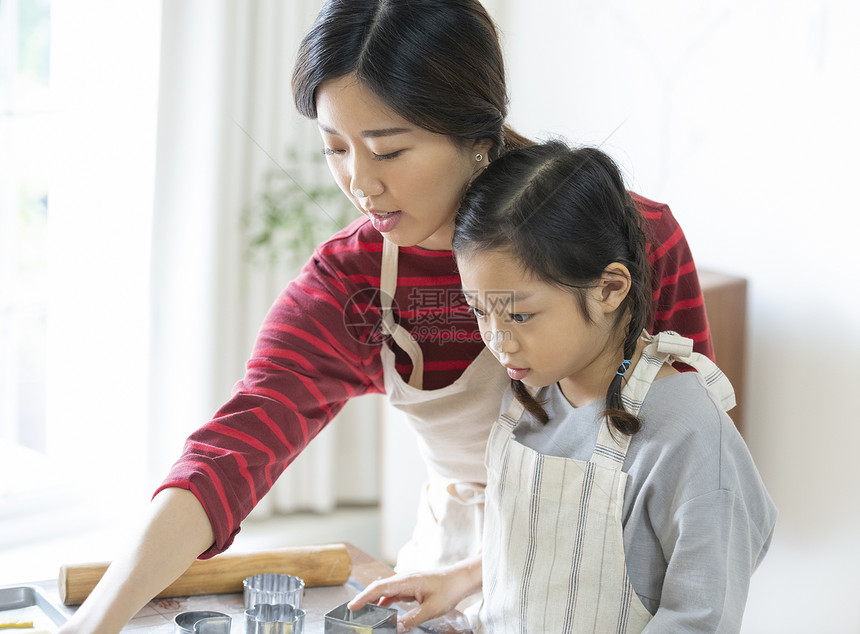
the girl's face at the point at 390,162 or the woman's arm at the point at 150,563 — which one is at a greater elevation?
the girl's face at the point at 390,162

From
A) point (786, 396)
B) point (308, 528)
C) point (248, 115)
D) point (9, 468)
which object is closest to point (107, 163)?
point (248, 115)

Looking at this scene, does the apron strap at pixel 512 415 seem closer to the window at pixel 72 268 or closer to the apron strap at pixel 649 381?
the apron strap at pixel 649 381

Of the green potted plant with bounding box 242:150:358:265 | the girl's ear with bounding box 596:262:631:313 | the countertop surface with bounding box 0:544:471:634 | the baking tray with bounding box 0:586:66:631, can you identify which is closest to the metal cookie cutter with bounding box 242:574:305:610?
the countertop surface with bounding box 0:544:471:634

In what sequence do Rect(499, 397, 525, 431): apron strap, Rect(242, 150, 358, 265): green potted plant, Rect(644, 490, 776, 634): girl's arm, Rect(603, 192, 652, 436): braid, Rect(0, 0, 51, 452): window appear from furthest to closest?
Rect(242, 150, 358, 265): green potted plant → Rect(0, 0, 51, 452): window → Rect(499, 397, 525, 431): apron strap → Rect(603, 192, 652, 436): braid → Rect(644, 490, 776, 634): girl's arm

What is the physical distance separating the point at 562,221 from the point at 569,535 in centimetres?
31

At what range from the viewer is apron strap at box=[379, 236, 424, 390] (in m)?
1.13

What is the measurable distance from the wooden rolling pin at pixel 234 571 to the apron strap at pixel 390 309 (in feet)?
0.84

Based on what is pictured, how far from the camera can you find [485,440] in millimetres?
1199

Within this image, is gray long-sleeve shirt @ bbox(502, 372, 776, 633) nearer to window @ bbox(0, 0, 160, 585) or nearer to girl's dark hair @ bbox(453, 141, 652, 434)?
girl's dark hair @ bbox(453, 141, 652, 434)

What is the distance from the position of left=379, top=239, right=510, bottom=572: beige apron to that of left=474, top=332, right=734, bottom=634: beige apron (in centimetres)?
13

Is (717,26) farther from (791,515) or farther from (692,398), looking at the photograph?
(692,398)

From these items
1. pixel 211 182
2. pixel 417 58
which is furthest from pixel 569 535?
pixel 211 182

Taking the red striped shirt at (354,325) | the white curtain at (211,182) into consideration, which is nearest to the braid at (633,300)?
the red striped shirt at (354,325)

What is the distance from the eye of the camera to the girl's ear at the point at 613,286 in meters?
0.95
